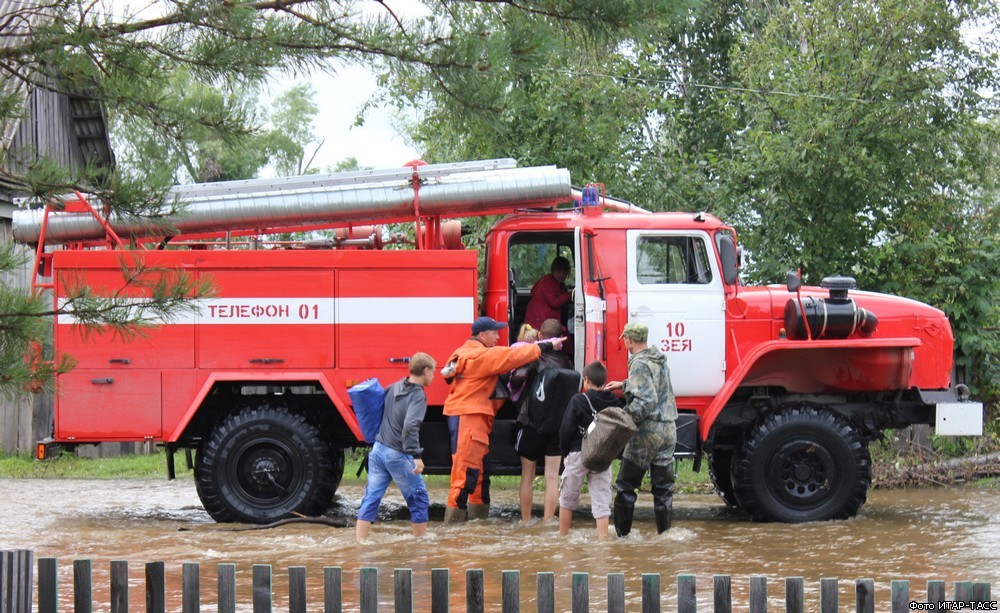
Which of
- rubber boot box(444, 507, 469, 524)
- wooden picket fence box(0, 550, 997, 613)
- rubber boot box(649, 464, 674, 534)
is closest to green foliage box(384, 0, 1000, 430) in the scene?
rubber boot box(444, 507, 469, 524)

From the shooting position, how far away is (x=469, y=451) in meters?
10.8

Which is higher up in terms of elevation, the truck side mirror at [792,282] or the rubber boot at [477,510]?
the truck side mirror at [792,282]

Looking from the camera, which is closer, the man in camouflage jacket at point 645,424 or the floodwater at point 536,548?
the floodwater at point 536,548

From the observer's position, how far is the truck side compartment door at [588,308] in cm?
1118

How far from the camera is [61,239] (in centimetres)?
1115

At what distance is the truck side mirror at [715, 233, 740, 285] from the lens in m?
11.4

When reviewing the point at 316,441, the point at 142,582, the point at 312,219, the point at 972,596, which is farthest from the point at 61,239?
the point at 972,596

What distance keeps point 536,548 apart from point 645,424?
137cm

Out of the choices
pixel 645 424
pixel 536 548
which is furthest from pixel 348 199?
pixel 536 548

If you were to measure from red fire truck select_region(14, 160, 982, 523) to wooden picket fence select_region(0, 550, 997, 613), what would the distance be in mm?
5180

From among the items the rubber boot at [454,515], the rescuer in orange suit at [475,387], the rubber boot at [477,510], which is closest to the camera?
the rescuer in orange suit at [475,387]

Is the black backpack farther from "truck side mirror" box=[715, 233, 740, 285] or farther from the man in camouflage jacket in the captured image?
"truck side mirror" box=[715, 233, 740, 285]

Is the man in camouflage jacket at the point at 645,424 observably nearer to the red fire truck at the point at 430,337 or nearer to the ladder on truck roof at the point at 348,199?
the red fire truck at the point at 430,337

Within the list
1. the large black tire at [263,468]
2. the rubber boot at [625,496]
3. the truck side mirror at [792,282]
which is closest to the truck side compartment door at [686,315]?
the truck side mirror at [792,282]
